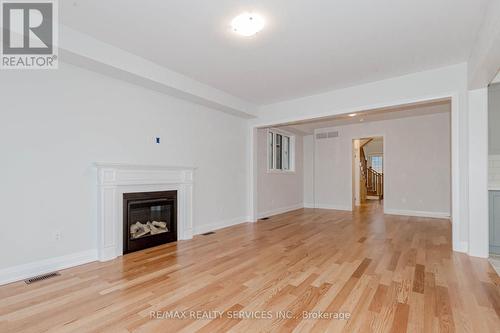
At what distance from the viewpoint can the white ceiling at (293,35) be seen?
7.65 feet

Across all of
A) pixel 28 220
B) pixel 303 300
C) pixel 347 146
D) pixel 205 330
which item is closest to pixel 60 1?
pixel 28 220

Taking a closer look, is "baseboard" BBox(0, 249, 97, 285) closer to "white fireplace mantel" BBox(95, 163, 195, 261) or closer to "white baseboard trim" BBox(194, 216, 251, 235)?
"white fireplace mantel" BBox(95, 163, 195, 261)

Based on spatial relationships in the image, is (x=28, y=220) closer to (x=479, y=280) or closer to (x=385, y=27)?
(x=385, y=27)

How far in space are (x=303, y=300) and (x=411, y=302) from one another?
3.02ft

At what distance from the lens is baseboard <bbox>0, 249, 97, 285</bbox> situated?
2562mm

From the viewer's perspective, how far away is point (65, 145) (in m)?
2.98

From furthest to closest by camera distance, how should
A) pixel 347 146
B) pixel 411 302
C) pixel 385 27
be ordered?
1. pixel 347 146
2. pixel 385 27
3. pixel 411 302

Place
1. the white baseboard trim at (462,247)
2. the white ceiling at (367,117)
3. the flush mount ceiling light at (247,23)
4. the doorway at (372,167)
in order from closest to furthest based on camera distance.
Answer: the flush mount ceiling light at (247,23) < the white baseboard trim at (462,247) < the white ceiling at (367,117) < the doorway at (372,167)

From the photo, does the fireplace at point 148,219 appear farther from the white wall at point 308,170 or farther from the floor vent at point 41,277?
the white wall at point 308,170

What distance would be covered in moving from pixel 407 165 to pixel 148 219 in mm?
6541

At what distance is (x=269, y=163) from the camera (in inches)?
261

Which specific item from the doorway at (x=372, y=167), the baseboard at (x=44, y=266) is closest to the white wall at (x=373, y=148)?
the doorway at (x=372, y=167)

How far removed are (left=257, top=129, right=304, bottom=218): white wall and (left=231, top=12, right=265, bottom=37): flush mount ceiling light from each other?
11.9 feet

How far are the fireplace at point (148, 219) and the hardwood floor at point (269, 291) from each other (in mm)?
195
